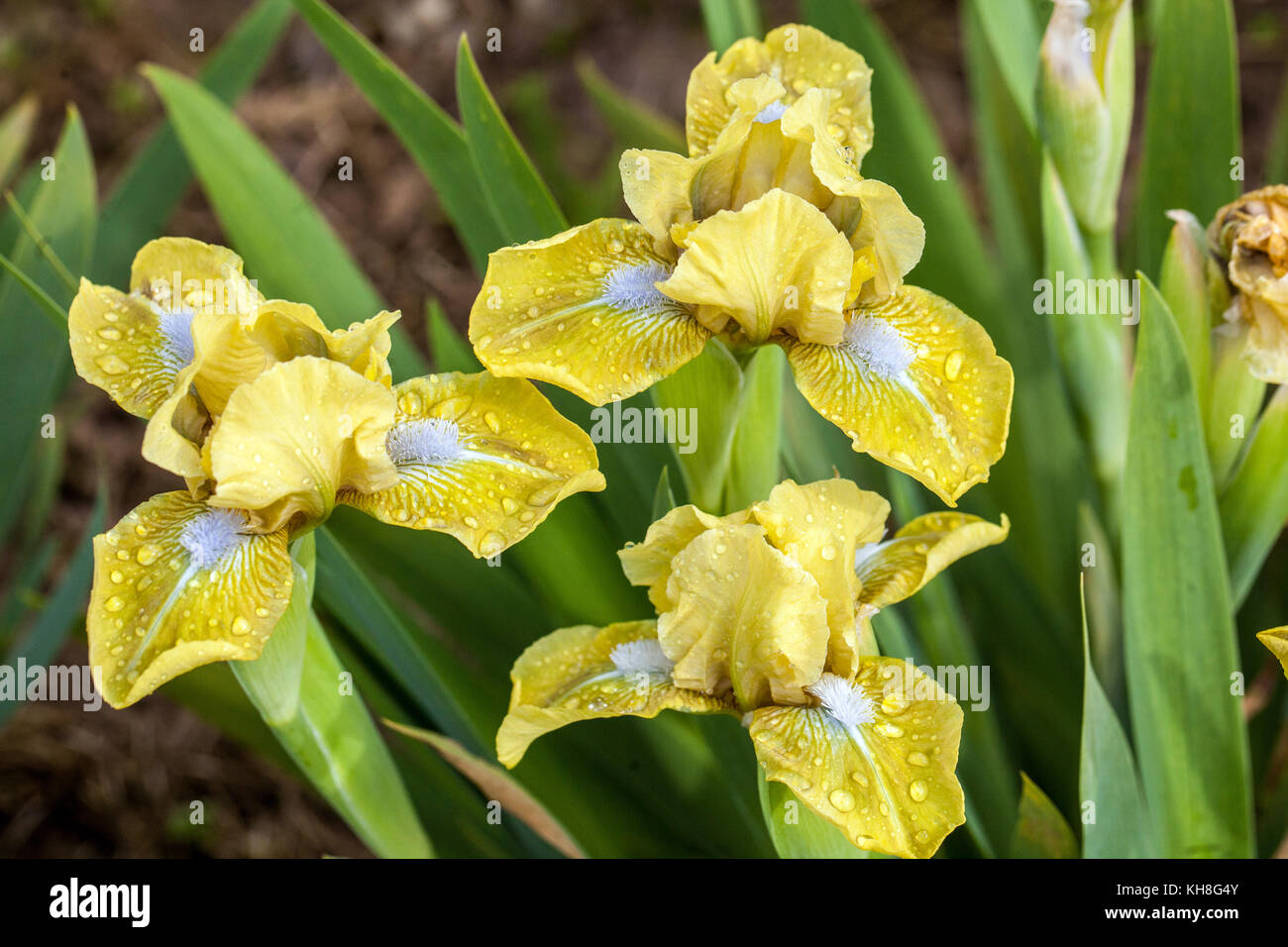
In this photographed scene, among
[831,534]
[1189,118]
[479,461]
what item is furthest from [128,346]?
[1189,118]

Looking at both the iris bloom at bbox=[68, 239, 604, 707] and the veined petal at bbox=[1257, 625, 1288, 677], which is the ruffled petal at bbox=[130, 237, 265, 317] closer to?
the iris bloom at bbox=[68, 239, 604, 707]

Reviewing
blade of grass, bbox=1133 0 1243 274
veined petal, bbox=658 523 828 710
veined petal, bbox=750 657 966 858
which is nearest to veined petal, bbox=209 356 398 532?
veined petal, bbox=658 523 828 710

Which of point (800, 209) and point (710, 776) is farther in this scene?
point (710, 776)

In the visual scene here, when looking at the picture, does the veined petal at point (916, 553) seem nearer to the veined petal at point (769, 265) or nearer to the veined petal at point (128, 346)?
the veined petal at point (769, 265)

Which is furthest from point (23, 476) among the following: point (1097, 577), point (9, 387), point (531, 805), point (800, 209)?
point (1097, 577)

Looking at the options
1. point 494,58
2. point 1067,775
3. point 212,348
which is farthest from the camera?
point 494,58

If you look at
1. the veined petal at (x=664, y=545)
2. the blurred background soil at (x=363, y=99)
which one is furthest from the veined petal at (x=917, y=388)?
the blurred background soil at (x=363, y=99)

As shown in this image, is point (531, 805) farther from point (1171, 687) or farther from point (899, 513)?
point (1171, 687)
